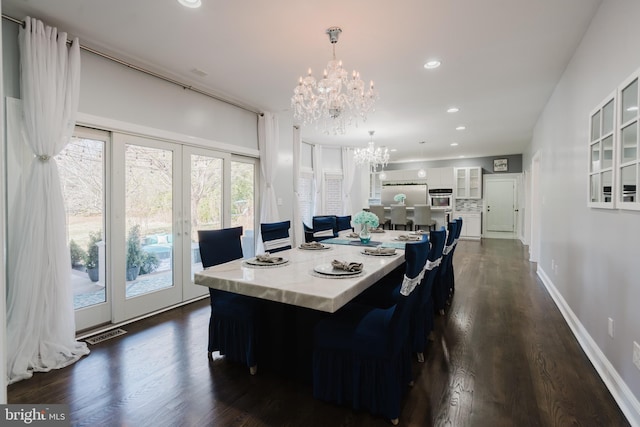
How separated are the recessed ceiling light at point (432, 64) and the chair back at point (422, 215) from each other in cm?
495

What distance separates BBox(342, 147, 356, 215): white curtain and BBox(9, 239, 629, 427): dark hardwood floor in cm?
499

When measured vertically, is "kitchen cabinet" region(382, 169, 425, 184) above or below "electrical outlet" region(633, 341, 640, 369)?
above

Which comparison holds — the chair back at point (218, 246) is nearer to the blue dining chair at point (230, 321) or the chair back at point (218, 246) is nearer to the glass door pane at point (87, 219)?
the blue dining chair at point (230, 321)

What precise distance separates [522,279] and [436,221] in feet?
12.0

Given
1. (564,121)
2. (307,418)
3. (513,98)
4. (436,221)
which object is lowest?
(307,418)

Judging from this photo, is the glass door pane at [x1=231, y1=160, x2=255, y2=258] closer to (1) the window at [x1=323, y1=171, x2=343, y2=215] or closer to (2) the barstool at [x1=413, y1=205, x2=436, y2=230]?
(1) the window at [x1=323, y1=171, x2=343, y2=215]

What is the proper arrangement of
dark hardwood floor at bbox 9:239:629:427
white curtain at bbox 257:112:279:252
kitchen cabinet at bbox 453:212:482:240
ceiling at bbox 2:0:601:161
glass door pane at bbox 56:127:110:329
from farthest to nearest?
1. kitchen cabinet at bbox 453:212:482:240
2. white curtain at bbox 257:112:279:252
3. glass door pane at bbox 56:127:110:329
4. ceiling at bbox 2:0:601:161
5. dark hardwood floor at bbox 9:239:629:427

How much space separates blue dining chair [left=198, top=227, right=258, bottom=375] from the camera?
225cm

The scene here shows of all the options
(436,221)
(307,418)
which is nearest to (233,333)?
(307,418)

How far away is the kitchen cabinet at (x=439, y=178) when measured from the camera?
32.1ft

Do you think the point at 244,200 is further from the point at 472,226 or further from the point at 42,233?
the point at 472,226

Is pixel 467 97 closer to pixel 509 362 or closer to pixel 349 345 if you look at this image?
pixel 509 362

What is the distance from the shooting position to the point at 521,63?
10.8 feet

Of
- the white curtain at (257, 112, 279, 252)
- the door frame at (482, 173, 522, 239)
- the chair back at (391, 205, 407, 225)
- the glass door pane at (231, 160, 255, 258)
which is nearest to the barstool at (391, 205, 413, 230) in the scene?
the chair back at (391, 205, 407, 225)
